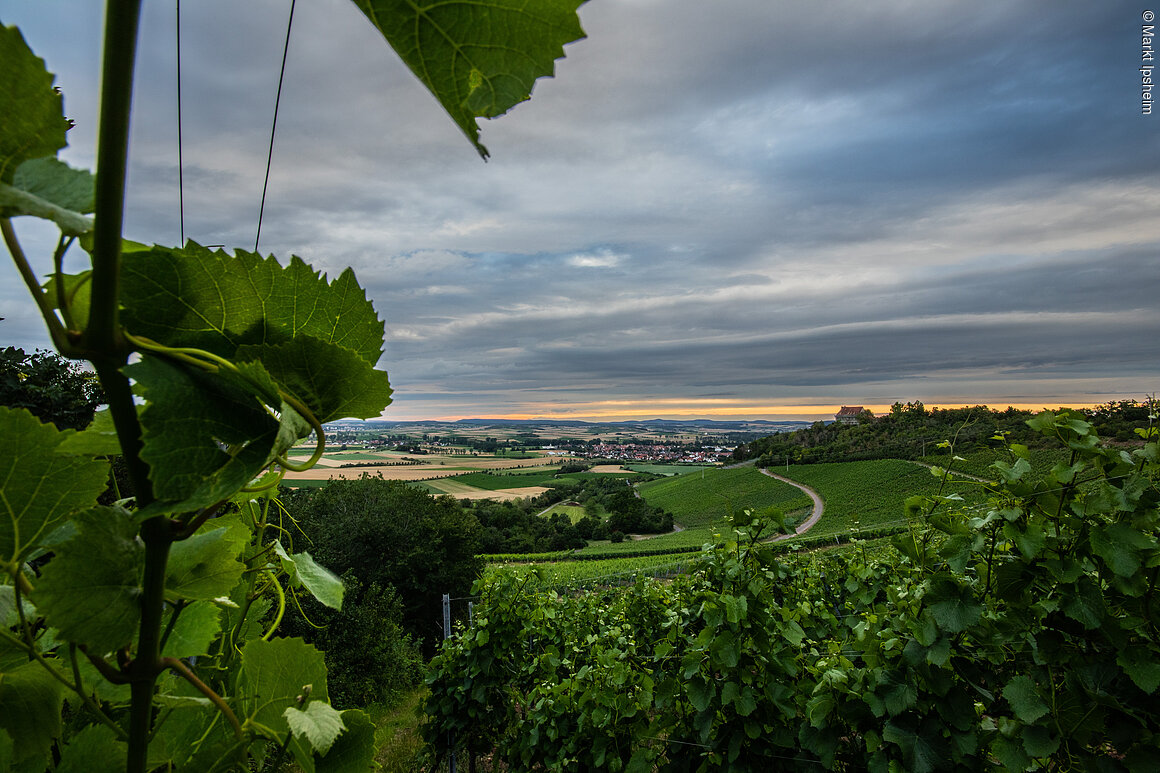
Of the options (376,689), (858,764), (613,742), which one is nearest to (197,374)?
(858,764)

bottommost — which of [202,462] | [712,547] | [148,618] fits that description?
[712,547]

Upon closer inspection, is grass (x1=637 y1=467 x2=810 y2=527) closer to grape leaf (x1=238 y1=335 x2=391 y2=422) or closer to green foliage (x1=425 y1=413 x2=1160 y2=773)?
green foliage (x1=425 y1=413 x2=1160 y2=773)

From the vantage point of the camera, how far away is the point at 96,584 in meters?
0.42

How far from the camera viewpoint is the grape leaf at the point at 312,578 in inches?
30.2

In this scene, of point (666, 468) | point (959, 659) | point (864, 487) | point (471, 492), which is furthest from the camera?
point (666, 468)

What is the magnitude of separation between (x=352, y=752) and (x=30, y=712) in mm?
337

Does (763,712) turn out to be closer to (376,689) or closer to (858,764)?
(858,764)

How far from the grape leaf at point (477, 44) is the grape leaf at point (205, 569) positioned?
50cm

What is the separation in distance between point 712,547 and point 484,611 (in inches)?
129

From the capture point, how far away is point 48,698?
24.0 inches

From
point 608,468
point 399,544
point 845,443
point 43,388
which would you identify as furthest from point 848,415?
point 43,388

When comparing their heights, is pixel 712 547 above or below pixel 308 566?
below

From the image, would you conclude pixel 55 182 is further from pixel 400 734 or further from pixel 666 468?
pixel 666 468

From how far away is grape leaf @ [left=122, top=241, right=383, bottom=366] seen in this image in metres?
0.42
